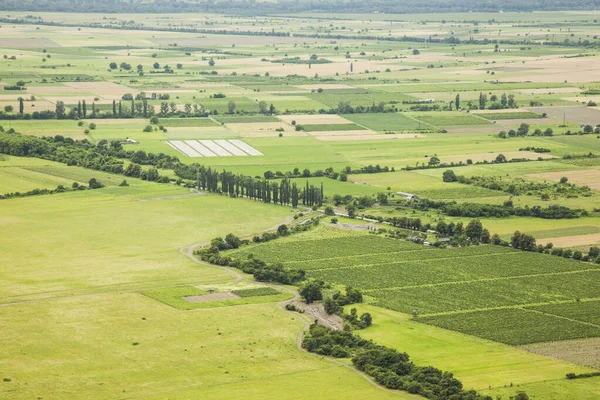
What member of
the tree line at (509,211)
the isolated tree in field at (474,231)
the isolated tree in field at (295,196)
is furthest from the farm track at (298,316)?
the tree line at (509,211)

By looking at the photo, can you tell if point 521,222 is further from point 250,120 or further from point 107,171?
point 250,120

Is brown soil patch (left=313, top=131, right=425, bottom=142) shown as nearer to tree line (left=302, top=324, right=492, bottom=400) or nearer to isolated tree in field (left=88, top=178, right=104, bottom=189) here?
isolated tree in field (left=88, top=178, right=104, bottom=189)

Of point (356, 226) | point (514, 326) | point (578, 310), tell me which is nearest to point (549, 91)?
point (356, 226)

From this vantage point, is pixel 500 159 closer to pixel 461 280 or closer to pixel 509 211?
pixel 509 211

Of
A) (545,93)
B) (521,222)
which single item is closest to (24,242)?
(521,222)

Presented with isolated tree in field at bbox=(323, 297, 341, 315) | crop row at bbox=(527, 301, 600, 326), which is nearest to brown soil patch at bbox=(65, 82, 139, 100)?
isolated tree in field at bbox=(323, 297, 341, 315)

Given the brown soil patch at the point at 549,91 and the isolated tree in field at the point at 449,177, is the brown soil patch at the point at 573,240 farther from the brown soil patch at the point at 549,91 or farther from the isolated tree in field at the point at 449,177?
the brown soil patch at the point at 549,91
